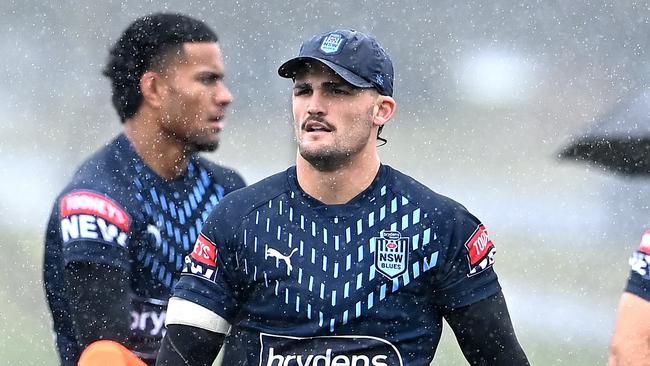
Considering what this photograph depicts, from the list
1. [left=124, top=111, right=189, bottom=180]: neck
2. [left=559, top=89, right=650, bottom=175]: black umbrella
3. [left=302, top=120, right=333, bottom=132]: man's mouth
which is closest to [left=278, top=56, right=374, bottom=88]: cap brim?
[left=302, top=120, right=333, bottom=132]: man's mouth

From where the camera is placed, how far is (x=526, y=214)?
7.42m

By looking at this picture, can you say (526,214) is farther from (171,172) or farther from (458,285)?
(458,285)

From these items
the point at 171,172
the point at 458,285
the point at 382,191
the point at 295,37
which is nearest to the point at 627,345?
the point at 458,285

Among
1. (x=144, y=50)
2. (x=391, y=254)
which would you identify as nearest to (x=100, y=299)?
(x=391, y=254)

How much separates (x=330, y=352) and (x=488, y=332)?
0.40m

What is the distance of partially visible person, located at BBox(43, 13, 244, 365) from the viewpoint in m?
3.96

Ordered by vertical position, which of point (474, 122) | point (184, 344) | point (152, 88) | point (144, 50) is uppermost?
point (474, 122)

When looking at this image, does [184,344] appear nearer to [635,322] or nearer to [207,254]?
Answer: [207,254]

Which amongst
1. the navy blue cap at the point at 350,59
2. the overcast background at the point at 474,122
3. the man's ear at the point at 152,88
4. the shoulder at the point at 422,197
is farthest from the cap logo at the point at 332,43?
the overcast background at the point at 474,122

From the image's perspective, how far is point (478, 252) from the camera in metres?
3.37

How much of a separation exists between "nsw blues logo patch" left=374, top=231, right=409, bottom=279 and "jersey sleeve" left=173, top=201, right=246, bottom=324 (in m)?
0.34

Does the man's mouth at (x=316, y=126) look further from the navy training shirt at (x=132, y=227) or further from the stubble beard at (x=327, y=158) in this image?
the navy training shirt at (x=132, y=227)

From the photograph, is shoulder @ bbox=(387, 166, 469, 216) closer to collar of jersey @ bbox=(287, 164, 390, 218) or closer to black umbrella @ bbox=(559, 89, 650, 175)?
collar of jersey @ bbox=(287, 164, 390, 218)

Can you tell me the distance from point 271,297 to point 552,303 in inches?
173
